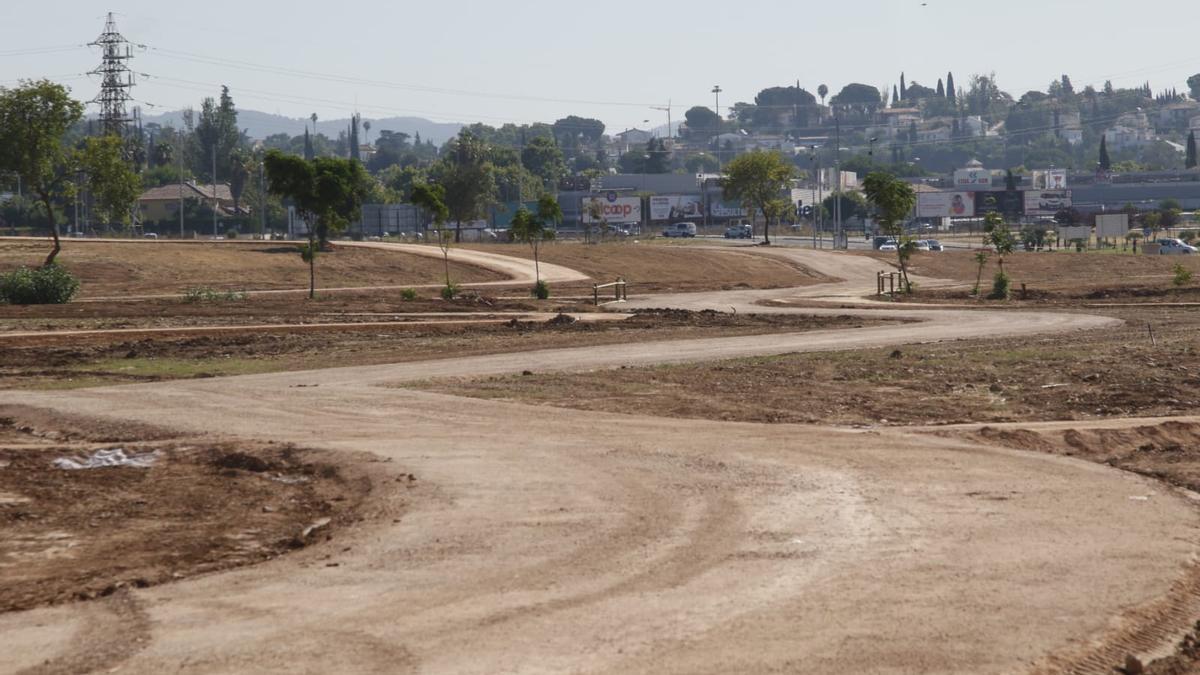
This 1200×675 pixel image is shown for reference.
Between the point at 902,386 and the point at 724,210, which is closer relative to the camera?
the point at 902,386

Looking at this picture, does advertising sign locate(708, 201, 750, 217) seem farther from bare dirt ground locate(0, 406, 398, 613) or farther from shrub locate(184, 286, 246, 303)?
bare dirt ground locate(0, 406, 398, 613)

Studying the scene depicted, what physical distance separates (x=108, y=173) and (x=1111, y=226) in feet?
Answer: 272

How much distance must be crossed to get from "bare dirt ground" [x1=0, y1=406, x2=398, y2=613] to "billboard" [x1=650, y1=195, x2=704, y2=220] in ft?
479

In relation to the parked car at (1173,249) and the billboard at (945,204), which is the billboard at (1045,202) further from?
the parked car at (1173,249)

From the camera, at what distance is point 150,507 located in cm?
1540

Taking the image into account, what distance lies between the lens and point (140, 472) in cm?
1773

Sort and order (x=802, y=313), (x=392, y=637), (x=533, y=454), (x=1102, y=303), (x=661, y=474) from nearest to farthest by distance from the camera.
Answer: (x=392, y=637)
(x=661, y=474)
(x=533, y=454)
(x=802, y=313)
(x=1102, y=303)

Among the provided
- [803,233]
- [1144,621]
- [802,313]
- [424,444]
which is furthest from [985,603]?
[803,233]

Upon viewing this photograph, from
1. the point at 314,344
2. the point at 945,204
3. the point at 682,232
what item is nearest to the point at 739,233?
the point at 682,232

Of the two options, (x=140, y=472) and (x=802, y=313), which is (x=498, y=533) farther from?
(x=802, y=313)

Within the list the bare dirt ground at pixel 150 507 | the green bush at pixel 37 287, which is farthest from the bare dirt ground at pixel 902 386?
the green bush at pixel 37 287

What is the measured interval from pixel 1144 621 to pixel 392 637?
18.5 feet

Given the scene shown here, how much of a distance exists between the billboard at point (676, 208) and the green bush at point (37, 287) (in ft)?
388

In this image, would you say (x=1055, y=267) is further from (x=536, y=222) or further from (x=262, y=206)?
(x=262, y=206)
